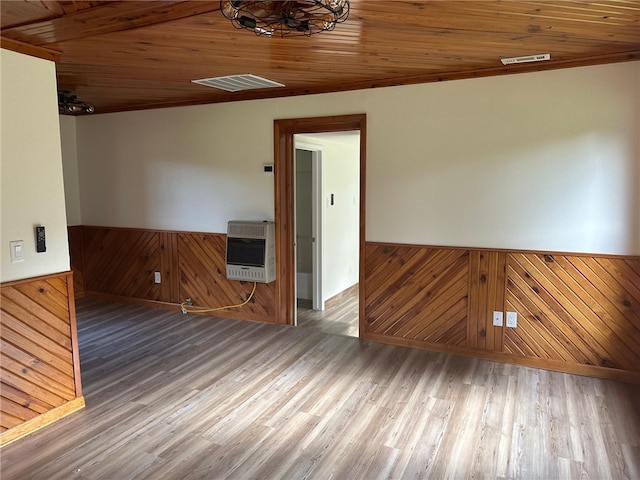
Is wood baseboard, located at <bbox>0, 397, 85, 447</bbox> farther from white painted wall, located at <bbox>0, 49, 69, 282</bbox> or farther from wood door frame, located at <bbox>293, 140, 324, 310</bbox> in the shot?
wood door frame, located at <bbox>293, 140, 324, 310</bbox>

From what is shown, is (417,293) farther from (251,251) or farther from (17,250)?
(17,250)

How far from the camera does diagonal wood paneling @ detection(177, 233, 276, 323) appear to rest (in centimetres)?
477

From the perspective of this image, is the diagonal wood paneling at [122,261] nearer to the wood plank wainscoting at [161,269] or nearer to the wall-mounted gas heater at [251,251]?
the wood plank wainscoting at [161,269]

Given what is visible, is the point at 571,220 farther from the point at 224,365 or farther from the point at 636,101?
the point at 224,365

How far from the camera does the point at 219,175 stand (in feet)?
15.9

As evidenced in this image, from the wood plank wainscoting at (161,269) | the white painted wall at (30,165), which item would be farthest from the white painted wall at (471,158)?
the white painted wall at (30,165)

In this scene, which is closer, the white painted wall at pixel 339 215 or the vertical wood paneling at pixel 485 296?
the vertical wood paneling at pixel 485 296

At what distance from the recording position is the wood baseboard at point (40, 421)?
2.57 m

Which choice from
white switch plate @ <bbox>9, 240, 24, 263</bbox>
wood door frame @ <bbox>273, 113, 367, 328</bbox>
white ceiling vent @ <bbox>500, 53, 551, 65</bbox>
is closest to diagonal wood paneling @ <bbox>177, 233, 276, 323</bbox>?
wood door frame @ <bbox>273, 113, 367, 328</bbox>

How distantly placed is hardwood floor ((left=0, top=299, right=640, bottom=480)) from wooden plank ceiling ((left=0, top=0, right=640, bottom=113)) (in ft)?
7.49

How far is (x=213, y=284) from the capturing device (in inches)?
196

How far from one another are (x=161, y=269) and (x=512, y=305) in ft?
12.3

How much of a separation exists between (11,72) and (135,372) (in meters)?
2.23

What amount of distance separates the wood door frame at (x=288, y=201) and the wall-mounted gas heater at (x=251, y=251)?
10 cm
